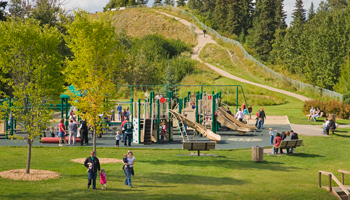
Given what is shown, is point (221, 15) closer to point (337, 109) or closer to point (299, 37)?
point (299, 37)

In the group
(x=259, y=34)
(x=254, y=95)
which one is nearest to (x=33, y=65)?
(x=254, y=95)

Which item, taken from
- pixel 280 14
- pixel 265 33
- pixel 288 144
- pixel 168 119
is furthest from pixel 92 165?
pixel 280 14

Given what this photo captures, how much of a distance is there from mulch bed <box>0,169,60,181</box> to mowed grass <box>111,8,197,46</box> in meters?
79.4

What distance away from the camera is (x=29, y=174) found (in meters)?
14.3

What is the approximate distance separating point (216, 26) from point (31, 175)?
104368 mm

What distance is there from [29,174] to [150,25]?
308 ft

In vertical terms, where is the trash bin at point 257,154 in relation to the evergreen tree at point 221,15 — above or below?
below

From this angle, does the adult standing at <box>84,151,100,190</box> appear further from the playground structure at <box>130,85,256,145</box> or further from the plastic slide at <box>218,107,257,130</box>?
the plastic slide at <box>218,107,257,130</box>

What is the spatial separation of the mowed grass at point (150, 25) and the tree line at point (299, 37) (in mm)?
12349

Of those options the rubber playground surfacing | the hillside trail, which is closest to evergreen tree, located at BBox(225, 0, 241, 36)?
the hillside trail

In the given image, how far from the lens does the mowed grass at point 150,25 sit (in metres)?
97.9

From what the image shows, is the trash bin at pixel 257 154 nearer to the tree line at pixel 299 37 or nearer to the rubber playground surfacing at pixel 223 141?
the rubber playground surfacing at pixel 223 141

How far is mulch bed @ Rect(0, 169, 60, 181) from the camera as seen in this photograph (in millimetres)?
13930

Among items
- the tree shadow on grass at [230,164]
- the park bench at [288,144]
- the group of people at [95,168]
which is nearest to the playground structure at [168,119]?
the tree shadow on grass at [230,164]
